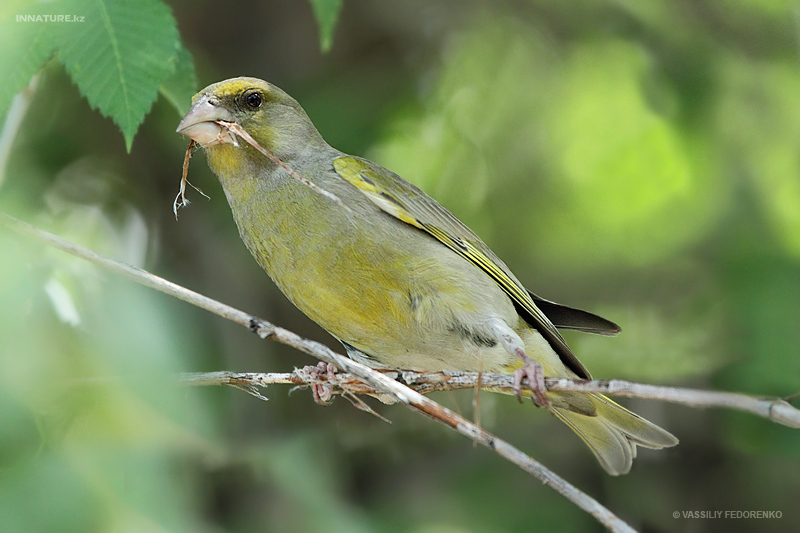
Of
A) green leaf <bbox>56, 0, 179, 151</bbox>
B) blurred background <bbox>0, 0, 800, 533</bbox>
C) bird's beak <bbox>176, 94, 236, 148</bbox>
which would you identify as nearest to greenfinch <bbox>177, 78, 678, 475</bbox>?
bird's beak <bbox>176, 94, 236, 148</bbox>

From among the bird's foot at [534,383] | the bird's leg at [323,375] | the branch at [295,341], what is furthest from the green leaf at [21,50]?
the bird's foot at [534,383]

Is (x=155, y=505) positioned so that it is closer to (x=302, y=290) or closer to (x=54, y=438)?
(x=54, y=438)

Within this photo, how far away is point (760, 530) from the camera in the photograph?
5141 millimetres

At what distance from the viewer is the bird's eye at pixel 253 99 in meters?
3.52

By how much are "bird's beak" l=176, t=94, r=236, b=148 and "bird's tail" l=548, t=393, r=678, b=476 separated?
1.84 meters

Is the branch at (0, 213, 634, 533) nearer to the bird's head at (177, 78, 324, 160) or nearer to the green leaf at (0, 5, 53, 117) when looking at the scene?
the green leaf at (0, 5, 53, 117)

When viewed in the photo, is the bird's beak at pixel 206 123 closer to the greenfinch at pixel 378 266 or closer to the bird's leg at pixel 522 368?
the greenfinch at pixel 378 266

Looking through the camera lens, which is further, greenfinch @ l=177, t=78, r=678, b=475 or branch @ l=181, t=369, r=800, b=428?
greenfinch @ l=177, t=78, r=678, b=475

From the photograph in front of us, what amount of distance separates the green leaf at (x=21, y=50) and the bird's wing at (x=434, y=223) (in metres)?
1.36

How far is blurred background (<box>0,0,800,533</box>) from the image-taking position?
4664mm

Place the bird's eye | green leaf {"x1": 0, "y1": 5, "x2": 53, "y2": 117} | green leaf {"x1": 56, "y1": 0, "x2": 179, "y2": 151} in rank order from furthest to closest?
the bird's eye, green leaf {"x1": 56, "y1": 0, "x2": 179, "y2": 151}, green leaf {"x1": 0, "y1": 5, "x2": 53, "y2": 117}

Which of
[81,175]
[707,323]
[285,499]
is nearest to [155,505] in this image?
[285,499]

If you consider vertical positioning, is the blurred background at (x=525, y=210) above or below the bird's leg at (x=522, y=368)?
above

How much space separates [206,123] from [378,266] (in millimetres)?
944
